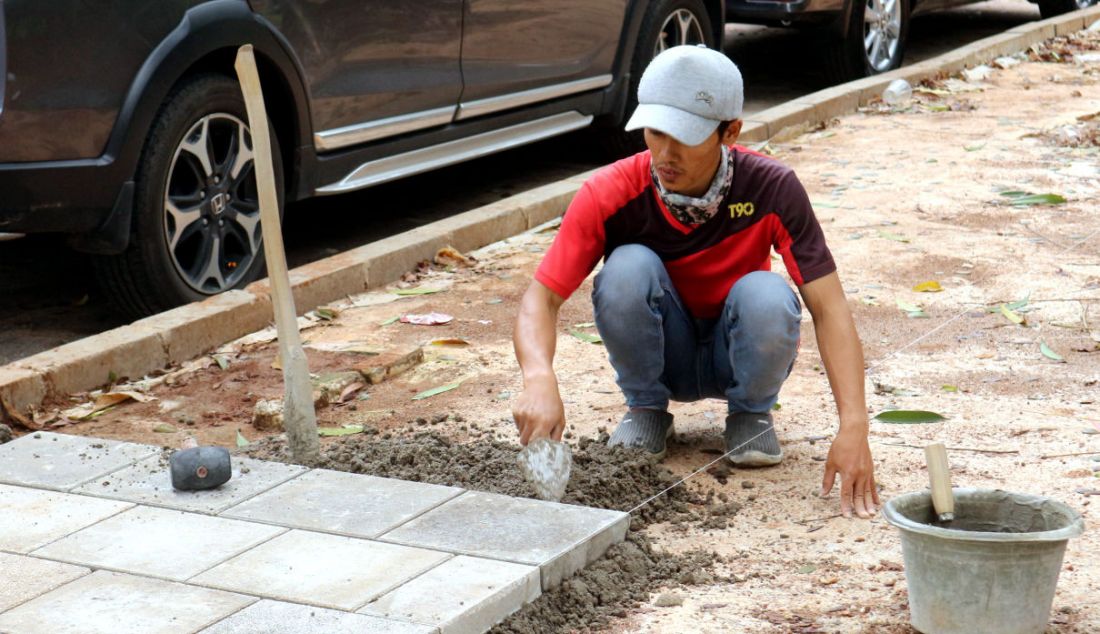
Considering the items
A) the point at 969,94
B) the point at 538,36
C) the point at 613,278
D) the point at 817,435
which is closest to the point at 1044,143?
the point at 969,94

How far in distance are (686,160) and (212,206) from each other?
228cm

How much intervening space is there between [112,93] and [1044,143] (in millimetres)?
5398

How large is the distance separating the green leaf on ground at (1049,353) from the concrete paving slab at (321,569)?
2.44m

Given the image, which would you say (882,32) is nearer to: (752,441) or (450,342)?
(450,342)

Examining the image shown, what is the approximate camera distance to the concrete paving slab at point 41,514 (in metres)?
3.38

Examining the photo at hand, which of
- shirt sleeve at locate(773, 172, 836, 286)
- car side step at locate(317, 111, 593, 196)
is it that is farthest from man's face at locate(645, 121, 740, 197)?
car side step at locate(317, 111, 593, 196)

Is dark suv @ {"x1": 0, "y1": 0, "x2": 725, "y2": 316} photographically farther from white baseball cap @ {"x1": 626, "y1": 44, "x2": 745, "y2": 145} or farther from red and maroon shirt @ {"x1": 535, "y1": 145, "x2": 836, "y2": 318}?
white baseball cap @ {"x1": 626, "y1": 44, "x2": 745, "y2": 145}

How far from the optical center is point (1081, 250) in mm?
6070

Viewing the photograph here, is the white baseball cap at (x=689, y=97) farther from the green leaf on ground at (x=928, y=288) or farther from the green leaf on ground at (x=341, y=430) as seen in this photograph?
the green leaf on ground at (x=928, y=288)

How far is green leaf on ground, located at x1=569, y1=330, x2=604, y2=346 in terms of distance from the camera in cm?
520

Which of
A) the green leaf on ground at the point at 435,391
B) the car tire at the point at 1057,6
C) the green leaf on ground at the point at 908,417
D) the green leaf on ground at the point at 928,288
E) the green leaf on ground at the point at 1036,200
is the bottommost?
the green leaf on ground at the point at 908,417

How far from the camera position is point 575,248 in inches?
147

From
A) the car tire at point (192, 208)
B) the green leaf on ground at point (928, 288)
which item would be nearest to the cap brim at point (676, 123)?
the car tire at point (192, 208)

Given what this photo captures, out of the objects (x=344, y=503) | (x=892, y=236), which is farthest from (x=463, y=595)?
(x=892, y=236)
